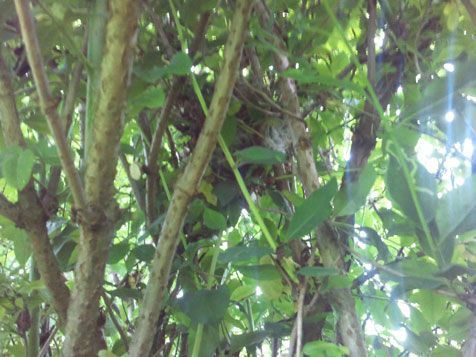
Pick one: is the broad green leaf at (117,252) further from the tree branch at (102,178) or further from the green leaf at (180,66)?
the green leaf at (180,66)

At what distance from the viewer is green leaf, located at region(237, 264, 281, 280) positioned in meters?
0.40

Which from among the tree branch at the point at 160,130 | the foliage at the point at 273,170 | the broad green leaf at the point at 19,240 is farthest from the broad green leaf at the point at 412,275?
the broad green leaf at the point at 19,240

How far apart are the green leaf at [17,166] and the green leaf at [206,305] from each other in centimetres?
17

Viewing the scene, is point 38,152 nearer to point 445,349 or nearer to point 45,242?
point 45,242

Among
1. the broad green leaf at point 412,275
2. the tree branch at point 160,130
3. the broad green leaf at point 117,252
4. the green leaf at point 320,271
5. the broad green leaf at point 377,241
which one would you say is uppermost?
the tree branch at point 160,130

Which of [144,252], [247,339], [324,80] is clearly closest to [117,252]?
[144,252]

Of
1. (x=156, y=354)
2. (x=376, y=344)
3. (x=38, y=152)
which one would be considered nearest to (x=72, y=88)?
(x=38, y=152)

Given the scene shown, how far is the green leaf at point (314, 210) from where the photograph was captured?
36 centimetres

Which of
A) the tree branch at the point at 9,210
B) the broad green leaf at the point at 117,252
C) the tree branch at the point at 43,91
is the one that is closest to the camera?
the tree branch at the point at 43,91

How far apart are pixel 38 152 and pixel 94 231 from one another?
70mm

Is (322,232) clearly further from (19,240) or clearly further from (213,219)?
(19,240)

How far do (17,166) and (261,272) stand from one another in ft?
0.63

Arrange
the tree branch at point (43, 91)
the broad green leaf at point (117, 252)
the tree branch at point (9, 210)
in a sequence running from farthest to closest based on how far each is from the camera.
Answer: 1. the broad green leaf at point (117, 252)
2. the tree branch at point (9, 210)
3. the tree branch at point (43, 91)

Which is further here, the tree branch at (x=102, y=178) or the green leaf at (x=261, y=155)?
the green leaf at (x=261, y=155)
